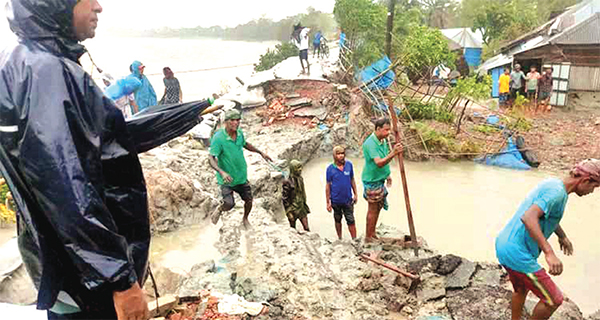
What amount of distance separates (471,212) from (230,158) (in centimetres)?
441

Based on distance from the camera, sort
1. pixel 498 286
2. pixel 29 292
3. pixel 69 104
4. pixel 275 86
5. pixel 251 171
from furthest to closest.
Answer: pixel 275 86 < pixel 251 171 < pixel 498 286 < pixel 29 292 < pixel 69 104

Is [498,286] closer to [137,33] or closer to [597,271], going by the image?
[597,271]

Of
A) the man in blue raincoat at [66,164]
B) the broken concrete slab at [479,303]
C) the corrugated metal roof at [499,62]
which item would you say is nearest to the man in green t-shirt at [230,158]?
the broken concrete slab at [479,303]

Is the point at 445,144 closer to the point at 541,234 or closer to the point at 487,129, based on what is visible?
the point at 487,129

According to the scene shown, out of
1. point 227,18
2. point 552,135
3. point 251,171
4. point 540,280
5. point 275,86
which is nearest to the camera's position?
point 540,280

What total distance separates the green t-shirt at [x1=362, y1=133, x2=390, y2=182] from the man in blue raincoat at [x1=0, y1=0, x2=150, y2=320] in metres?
3.88

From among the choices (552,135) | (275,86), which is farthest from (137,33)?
(552,135)

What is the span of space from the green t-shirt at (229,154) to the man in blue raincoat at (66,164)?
3.89 metres

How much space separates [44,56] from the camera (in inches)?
48.5

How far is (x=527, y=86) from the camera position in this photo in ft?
46.3

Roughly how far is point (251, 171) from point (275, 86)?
5.77 meters

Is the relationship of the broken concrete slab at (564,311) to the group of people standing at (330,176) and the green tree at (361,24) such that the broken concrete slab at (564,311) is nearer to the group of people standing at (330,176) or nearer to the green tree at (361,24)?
the group of people standing at (330,176)

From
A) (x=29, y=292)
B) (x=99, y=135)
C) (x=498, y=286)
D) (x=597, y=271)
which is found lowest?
(x=597, y=271)

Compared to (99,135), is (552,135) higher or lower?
lower
